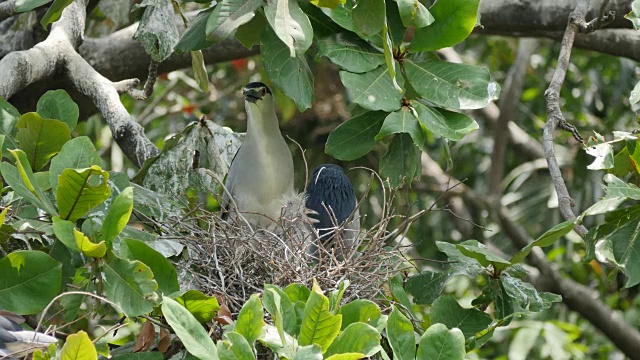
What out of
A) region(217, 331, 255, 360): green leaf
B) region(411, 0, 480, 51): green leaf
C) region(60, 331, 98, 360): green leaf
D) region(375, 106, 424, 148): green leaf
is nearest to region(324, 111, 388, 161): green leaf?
region(375, 106, 424, 148): green leaf

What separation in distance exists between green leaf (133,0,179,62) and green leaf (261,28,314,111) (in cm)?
39

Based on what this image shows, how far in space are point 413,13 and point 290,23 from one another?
0.33 meters

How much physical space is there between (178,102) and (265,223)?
136 inches

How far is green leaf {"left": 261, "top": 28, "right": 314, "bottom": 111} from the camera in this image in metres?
2.77

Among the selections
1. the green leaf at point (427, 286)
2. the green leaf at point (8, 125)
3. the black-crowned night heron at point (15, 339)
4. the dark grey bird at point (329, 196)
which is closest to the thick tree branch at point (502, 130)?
the dark grey bird at point (329, 196)

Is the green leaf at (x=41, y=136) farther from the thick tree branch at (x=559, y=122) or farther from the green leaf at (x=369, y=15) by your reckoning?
the thick tree branch at (x=559, y=122)

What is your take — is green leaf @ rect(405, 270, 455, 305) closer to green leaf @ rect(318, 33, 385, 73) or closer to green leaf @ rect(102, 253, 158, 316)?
green leaf @ rect(318, 33, 385, 73)

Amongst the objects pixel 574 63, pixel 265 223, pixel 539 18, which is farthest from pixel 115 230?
pixel 574 63

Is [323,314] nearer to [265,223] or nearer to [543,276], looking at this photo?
[265,223]

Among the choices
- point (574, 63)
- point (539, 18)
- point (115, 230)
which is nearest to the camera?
point (115, 230)

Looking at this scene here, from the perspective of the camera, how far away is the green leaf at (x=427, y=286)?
3020 mm

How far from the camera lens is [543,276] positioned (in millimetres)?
5508

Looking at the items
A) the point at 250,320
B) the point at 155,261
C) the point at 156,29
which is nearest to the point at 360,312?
the point at 250,320

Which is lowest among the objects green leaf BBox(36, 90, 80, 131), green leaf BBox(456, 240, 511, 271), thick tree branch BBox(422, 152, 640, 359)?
thick tree branch BBox(422, 152, 640, 359)
